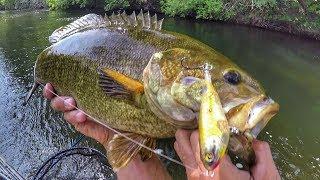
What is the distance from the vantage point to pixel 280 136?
28.1 feet

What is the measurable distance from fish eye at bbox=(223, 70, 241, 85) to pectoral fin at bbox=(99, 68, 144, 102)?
528 mm

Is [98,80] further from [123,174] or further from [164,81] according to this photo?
[123,174]

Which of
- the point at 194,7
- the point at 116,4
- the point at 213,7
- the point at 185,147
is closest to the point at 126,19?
the point at 185,147

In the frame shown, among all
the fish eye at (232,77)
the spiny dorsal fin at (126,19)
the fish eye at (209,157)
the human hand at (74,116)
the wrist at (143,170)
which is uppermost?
the fish eye at (232,77)

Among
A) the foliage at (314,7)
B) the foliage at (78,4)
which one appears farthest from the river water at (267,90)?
the foliage at (78,4)

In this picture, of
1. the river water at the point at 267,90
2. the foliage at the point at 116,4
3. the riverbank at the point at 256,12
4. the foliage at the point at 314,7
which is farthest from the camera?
the foliage at the point at 116,4

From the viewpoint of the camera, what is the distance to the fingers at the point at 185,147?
1.83 meters

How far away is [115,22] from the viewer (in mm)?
2732

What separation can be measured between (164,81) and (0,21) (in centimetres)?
2568

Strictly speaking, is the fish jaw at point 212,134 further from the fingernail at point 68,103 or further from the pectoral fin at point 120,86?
the fingernail at point 68,103

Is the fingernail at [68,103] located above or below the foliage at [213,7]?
above

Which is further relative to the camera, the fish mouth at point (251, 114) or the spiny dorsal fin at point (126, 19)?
the spiny dorsal fin at point (126, 19)

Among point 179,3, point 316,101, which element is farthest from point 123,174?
point 179,3

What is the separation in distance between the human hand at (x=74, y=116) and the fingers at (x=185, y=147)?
3.76 feet
